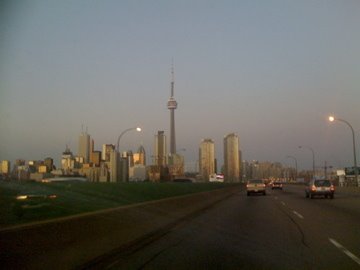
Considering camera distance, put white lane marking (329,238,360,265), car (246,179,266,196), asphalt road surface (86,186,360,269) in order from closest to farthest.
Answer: asphalt road surface (86,186,360,269)
white lane marking (329,238,360,265)
car (246,179,266,196)

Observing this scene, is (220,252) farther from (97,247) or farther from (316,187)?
(316,187)

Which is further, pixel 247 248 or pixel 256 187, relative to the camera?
pixel 256 187

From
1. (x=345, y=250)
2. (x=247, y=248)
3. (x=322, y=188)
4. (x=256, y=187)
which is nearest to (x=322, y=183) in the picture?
(x=322, y=188)

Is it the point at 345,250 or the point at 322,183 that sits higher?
the point at 322,183

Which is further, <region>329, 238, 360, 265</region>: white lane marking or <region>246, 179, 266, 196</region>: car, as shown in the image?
<region>246, 179, 266, 196</region>: car

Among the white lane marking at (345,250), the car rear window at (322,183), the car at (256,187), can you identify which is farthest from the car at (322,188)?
the white lane marking at (345,250)

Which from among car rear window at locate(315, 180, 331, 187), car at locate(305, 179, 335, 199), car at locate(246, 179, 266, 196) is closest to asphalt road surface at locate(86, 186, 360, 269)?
car at locate(305, 179, 335, 199)

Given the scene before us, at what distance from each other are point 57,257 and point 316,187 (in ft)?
131

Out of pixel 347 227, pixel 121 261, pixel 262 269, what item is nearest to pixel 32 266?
pixel 121 261

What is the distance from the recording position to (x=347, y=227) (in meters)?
19.3

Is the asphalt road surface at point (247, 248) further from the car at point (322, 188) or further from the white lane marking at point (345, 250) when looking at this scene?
the car at point (322, 188)

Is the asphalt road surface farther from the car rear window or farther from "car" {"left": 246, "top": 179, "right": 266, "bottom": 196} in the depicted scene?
"car" {"left": 246, "top": 179, "right": 266, "bottom": 196}

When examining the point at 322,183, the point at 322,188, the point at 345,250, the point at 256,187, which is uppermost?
the point at 322,183

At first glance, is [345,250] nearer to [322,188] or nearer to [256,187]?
[322,188]
